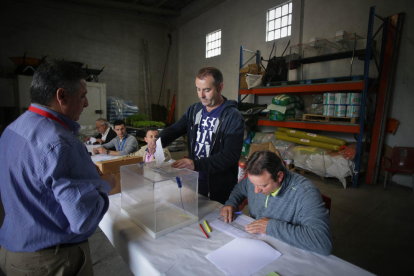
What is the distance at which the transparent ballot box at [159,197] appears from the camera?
1283 millimetres

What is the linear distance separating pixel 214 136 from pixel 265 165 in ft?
2.03

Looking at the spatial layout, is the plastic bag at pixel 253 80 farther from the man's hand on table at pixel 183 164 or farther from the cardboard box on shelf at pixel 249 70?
the man's hand on table at pixel 183 164

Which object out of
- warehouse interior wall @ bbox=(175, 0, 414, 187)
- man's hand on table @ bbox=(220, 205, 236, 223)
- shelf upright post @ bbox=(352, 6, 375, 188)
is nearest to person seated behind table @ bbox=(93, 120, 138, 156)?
man's hand on table @ bbox=(220, 205, 236, 223)

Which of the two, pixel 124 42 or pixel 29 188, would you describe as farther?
pixel 124 42

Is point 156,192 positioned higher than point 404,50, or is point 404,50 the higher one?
point 404,50

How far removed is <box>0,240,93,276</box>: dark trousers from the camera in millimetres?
996

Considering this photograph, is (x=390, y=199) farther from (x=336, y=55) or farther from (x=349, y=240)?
(x=336, y=55)

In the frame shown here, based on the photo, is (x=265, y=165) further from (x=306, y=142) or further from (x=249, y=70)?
(x=249, y=70)

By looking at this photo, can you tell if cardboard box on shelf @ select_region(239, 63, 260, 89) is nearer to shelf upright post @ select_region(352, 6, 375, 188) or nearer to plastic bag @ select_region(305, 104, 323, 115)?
plastic bag @ select_region(305, 104, 323, 115)

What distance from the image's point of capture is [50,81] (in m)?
0.94

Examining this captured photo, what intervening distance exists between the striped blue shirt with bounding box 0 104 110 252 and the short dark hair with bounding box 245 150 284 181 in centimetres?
81

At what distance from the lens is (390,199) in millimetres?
3729

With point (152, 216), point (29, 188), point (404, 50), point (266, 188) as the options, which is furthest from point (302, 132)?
point (29, 188)

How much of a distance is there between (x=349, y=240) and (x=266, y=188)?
2.03 meters
